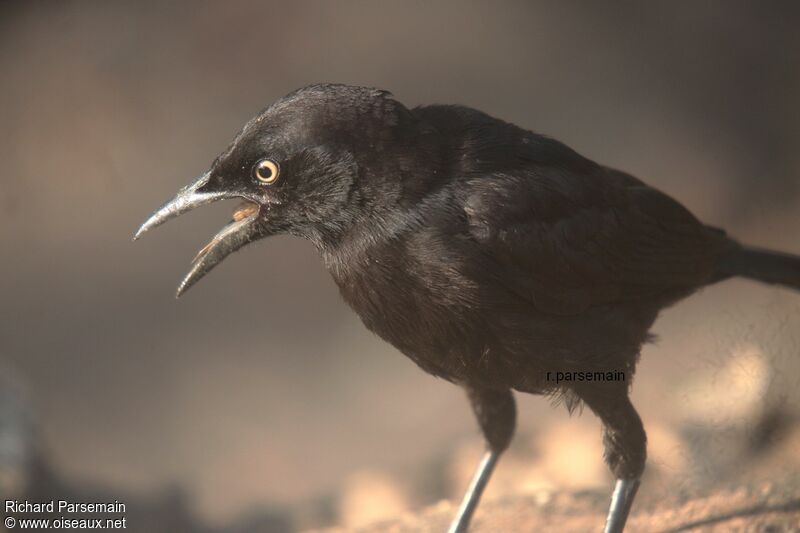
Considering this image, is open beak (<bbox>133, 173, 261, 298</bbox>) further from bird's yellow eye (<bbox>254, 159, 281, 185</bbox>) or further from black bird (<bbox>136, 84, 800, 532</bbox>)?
bird's yellow eye (<bbox>254, 159, 281, 185</bbox>)

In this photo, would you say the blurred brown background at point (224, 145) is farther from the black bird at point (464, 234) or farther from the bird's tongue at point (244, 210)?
the bird's tongue at point (244, 210)

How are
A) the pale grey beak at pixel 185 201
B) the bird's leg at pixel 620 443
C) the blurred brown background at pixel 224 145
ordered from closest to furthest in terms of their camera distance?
the pale grey beak at pixel 185 201 → the bird's leg at pixel 620 443 → the blurred brown background at pixel 224 145

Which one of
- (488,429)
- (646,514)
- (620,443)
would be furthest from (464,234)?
(646,514)

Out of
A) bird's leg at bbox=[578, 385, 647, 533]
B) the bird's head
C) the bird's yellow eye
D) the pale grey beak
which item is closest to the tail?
bird's leg at bbox=[578, 385, 647, 533]

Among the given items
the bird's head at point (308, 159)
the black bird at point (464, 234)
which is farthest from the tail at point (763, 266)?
the bird's head at point (308, 159)

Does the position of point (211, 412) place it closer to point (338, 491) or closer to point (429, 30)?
point (338, 491)

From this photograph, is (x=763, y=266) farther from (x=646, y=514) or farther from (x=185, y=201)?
(x=185, y=201)
